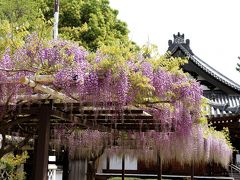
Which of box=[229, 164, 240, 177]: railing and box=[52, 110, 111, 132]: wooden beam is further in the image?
box=[229, 164, 240, 177]: railing

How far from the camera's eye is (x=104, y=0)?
1773 centimetres

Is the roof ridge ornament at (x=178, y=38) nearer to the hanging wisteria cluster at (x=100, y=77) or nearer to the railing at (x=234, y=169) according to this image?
the railing at (x=234, y=169)

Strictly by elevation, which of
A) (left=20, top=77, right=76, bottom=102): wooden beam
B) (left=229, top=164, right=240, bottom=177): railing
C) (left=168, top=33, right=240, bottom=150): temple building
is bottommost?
(left=229, top=164, right=240, bottom=177): railing

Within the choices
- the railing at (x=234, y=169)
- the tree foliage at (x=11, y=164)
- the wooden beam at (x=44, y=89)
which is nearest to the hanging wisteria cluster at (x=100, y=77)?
the wooden beam at (x=44, y=89)

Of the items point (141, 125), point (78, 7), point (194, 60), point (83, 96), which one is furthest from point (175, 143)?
point (78, 7)

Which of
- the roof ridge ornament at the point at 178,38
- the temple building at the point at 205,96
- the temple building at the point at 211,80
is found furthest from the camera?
the roof ridge ornament at the point at 178,38

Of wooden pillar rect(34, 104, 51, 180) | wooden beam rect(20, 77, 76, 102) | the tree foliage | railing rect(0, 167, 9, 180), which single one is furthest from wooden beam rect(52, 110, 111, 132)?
railing rect(0, 167, 9, 180)

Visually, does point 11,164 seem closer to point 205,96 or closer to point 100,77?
point 100,77

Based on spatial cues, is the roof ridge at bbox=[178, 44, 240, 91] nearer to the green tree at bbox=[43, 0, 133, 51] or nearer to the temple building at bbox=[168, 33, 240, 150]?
the temple building at bbox=[168, 33, 240, 150]

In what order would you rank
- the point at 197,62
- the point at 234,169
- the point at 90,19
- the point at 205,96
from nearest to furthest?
the point at 234,169, the point at 205,96, the point at 197,62, the point at 90,19

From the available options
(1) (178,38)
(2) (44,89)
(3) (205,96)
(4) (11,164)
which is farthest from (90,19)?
(2) (44,89)

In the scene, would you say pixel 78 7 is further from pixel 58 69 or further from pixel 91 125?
pixel 58 69

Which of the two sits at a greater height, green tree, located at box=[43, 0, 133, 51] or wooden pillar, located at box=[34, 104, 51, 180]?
green tree, located at box=[43, 0, 133, 51]

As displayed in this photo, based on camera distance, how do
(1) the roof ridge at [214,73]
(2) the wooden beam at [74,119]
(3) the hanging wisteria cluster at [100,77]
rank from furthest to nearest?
(1) the roof ridge at [214,73]
(2) the wooden beam at [74,119]
(3) the hanging wisteria cluster at [100,77]
